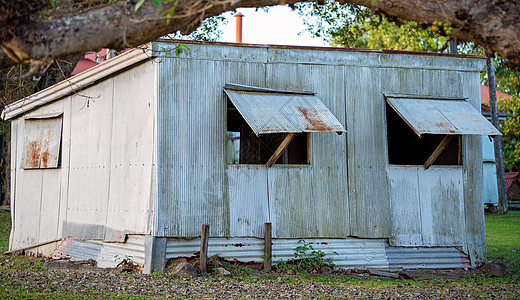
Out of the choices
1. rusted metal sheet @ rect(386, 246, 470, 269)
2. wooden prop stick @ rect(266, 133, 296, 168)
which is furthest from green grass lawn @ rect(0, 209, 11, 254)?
rusted metal sheet @ rect(386, 246, 470, 269)

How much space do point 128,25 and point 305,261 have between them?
635 cm

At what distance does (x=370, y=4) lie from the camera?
5.82 metres

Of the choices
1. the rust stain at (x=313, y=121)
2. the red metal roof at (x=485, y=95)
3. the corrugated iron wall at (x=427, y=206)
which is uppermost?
the red metal roof at (x=485, y=95)

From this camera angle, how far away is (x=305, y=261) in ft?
35.0

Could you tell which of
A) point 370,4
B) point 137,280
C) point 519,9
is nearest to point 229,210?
point 137,280

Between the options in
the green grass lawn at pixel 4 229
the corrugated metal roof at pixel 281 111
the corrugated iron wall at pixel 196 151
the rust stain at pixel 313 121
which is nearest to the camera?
the corrugated metal roof at pixel 281 111

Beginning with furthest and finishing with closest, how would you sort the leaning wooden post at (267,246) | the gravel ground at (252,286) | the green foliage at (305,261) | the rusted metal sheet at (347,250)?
the rusted metal sheet at (347,250)
the green foliage at (305,261)
the leaning wooden post at (267,246)
the gravel ground at (252,286)

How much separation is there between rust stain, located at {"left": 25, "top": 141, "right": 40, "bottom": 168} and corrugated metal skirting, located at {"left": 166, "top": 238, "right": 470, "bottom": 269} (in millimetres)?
4712

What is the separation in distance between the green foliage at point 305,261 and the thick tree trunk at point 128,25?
19.3 ft

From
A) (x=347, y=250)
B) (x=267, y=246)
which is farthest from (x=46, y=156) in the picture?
(x=347, y=250)

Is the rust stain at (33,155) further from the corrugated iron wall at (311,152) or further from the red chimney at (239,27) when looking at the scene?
the red chimney at (239,27)

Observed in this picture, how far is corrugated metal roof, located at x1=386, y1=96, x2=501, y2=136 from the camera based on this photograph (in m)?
10.6

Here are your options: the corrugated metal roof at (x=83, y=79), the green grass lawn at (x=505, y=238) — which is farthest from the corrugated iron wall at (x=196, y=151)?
the green grass lawn at (x=505, y=238)

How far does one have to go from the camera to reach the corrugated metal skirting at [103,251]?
10602 mm
